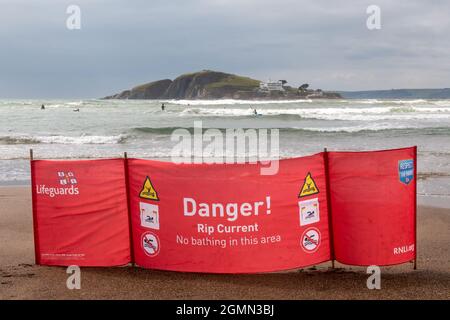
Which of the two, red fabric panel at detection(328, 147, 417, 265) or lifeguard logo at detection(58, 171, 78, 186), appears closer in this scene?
red fabric panel at detection(328, 147, 417, 265)

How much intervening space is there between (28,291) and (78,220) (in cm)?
92

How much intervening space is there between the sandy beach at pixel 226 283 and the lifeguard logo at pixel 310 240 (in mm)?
331

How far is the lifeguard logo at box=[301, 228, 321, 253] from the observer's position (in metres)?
5.45

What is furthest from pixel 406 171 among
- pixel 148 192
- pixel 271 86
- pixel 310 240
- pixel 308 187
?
pixel 271 86

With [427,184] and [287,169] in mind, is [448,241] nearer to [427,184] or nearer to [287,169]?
[287,169]

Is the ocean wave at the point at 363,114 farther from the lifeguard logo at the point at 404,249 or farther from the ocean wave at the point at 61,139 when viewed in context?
the lifeguard logo at the point at 404,249

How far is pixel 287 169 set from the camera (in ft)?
17.7

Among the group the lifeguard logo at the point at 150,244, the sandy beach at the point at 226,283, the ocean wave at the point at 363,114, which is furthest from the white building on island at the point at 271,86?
the lifeguard logo at the point at 150,244

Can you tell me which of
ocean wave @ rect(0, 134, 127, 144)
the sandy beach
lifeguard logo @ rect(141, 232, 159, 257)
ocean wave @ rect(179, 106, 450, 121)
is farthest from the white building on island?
lifeguard logo @ rect(141, 232, 159, 257)

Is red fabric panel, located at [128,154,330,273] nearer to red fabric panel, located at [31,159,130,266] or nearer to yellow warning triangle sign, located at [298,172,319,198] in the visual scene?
yellow warning triangle sign, located at [298,172,319,198]

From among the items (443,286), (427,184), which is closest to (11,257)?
(443,286)

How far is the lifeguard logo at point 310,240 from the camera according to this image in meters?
5.45

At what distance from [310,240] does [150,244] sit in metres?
1.73

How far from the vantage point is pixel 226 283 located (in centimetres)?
527
